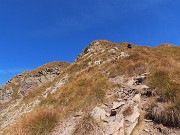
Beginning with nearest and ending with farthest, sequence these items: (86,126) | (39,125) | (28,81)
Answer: (86,126), (39,125), (28,81)

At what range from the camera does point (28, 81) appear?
83125 millimetres

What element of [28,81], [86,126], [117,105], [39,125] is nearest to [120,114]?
[117,105]

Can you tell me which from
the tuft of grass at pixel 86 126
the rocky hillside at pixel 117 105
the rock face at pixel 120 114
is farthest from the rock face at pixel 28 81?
the tuft of grass at pixel 86 126

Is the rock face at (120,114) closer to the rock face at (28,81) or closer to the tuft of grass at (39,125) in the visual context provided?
the tuft of grass at (39,125)

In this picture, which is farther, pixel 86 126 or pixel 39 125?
pixel 39 125

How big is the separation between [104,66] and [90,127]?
1248 cm

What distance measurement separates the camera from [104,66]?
23.4 metres

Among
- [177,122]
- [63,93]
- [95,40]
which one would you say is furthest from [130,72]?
[95,40]

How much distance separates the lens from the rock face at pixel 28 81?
79.8m

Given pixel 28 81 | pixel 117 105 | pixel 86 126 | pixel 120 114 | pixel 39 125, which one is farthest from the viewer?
pixel 28 81

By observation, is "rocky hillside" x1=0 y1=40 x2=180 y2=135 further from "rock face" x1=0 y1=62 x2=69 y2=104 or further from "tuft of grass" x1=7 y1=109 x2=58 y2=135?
"rock face" x1=0 y1=62 x2=69 y2=104

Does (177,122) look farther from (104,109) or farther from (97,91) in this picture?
(97,91)

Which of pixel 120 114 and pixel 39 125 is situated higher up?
pixel 120 114

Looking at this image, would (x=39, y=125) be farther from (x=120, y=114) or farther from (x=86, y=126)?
(x=120, y=114)
